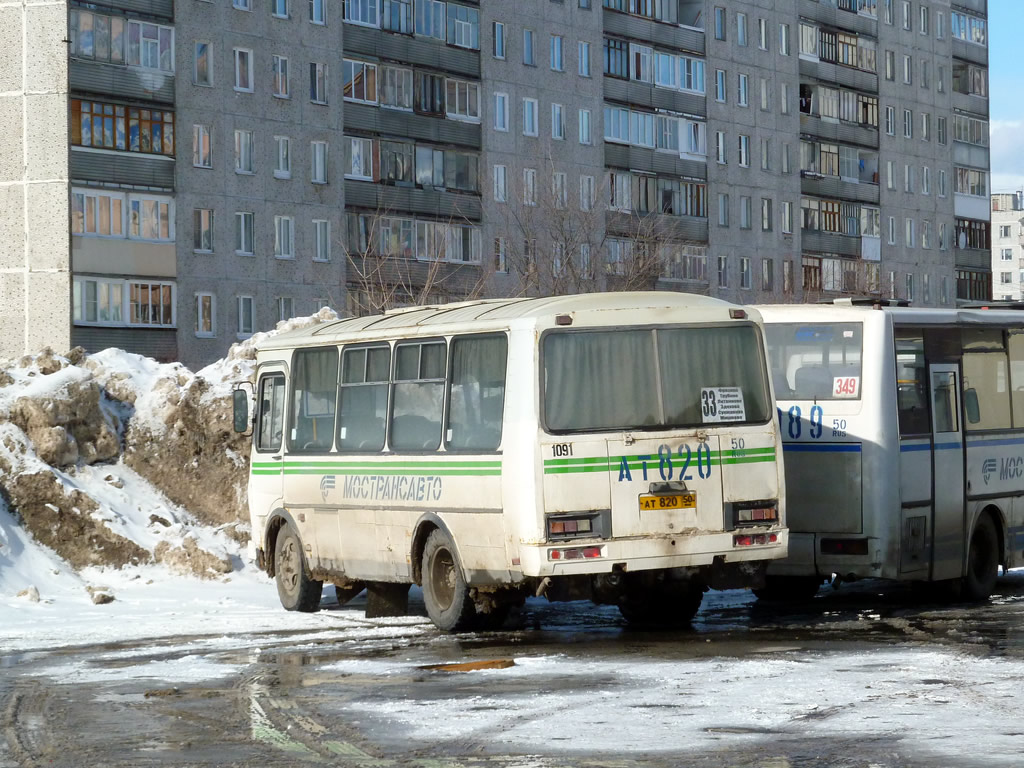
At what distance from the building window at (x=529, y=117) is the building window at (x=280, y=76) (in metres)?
11.8

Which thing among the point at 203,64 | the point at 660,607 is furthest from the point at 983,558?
the point at 203,64

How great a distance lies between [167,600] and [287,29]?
134ft

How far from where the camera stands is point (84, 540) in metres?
23.1

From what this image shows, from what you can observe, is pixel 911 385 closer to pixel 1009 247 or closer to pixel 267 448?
pixel 267 448

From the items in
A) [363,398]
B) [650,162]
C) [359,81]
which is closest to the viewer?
[363,398]

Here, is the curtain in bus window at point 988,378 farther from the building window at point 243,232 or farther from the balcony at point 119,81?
the building window at point 243,232

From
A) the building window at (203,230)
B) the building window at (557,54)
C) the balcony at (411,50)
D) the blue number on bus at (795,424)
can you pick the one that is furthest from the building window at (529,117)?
the blue number on bus at (795,424)

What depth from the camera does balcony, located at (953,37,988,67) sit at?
100562mm

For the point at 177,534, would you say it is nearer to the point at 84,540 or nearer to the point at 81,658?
the point at 84,540

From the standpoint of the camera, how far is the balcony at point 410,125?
202 feet

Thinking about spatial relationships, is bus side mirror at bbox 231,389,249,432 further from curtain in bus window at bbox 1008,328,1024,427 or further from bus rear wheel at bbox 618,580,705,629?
curtain in bus window at bbox 1008,328,1024,427

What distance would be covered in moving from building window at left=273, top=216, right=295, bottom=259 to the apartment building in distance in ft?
0.24

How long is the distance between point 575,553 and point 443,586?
1.99 m

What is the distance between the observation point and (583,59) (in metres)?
71.6
